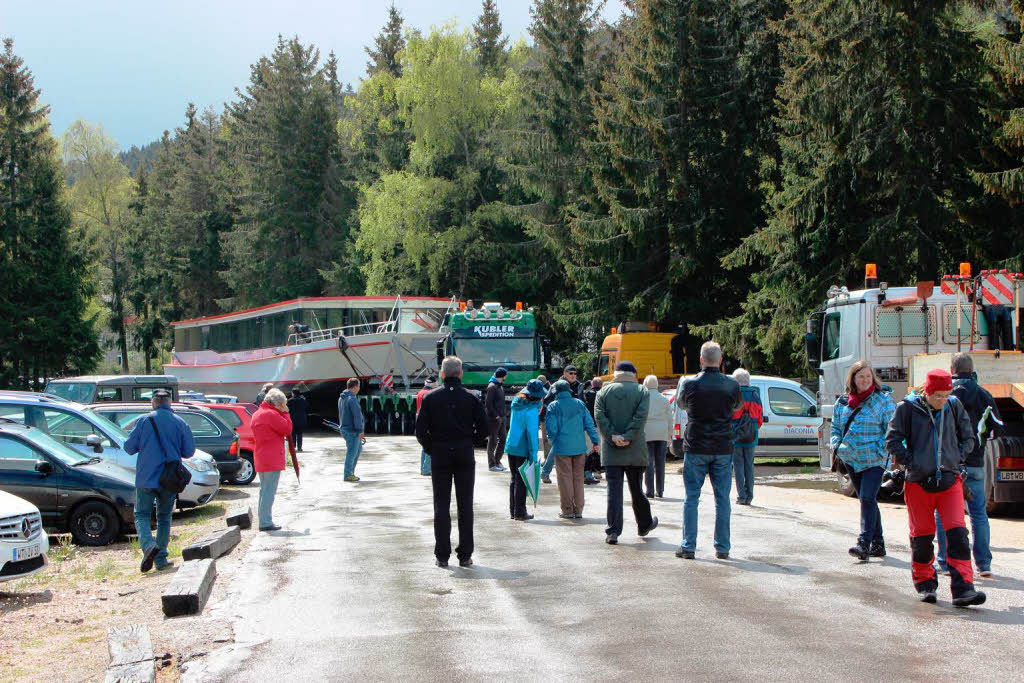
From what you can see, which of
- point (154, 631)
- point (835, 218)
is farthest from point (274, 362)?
point (154, 631)

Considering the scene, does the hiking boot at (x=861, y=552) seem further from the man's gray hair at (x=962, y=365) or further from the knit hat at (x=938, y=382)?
the knit hat at (x=938, y=382)

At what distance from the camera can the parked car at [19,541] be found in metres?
10.3

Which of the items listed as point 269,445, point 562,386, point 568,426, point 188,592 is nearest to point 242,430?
point 269,445

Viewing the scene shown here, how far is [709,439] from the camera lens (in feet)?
33.1

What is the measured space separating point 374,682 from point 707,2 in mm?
35691

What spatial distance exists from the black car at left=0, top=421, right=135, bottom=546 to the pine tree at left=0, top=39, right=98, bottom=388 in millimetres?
47300

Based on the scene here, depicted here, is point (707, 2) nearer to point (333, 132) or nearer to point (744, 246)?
point (744, 246)

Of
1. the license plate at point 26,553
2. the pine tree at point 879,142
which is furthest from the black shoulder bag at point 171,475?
the pine tree at point 879,142

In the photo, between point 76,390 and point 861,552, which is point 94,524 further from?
point 76,390

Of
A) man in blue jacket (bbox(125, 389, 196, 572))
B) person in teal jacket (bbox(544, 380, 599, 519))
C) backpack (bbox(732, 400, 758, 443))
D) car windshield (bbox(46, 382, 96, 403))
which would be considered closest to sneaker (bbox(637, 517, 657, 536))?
person in teal jacket (bbox(544, 380, 599, 519))

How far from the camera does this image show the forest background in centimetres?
2723

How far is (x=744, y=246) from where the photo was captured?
107ft

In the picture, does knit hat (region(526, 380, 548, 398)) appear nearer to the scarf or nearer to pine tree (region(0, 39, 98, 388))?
the scarf

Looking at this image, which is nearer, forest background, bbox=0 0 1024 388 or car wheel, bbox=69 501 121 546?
car wheel, bbox=69 501 121 546
